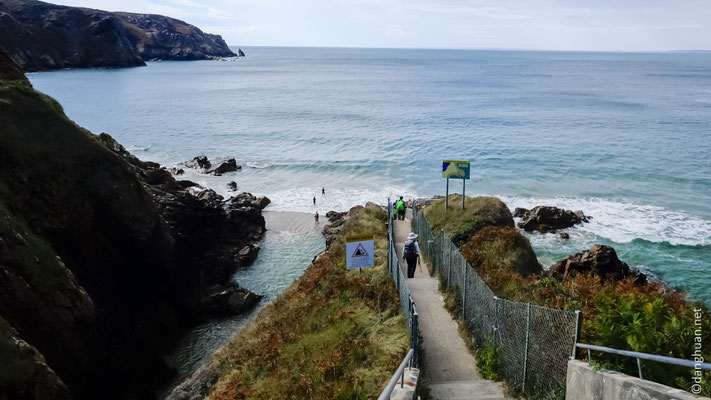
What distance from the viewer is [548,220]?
3694cm

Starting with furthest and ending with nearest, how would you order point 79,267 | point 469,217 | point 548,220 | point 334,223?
point 334,223 → point 548,220 → point 469,217 → point 79,267

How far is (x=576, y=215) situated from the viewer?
38.6 metres

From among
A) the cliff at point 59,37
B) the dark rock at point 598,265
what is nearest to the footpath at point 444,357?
the dark rock at point 598,265

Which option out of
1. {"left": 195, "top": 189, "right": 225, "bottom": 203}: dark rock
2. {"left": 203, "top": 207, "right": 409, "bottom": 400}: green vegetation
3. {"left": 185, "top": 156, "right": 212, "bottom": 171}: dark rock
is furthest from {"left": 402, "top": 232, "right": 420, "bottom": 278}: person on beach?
{"left": 185, "top": 156, "right": 212, "bottom": 171}: dark rock

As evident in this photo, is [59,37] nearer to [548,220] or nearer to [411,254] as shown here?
[548,220]

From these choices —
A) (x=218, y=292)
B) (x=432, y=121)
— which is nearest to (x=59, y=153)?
(x=218, y=292)

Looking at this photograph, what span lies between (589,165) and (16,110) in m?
53.6

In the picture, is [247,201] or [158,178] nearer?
[158,178]

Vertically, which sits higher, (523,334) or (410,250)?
(523,334)

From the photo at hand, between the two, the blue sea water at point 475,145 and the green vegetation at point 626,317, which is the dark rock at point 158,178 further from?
the green vegetation at point 626,317

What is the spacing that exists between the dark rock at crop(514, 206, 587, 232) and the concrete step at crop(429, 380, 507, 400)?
27.9 meters

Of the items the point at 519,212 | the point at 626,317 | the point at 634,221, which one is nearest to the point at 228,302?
the point at 626,317

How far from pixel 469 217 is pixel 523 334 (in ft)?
40.3

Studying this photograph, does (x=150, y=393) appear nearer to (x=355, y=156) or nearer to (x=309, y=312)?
(x=309, y=312)
